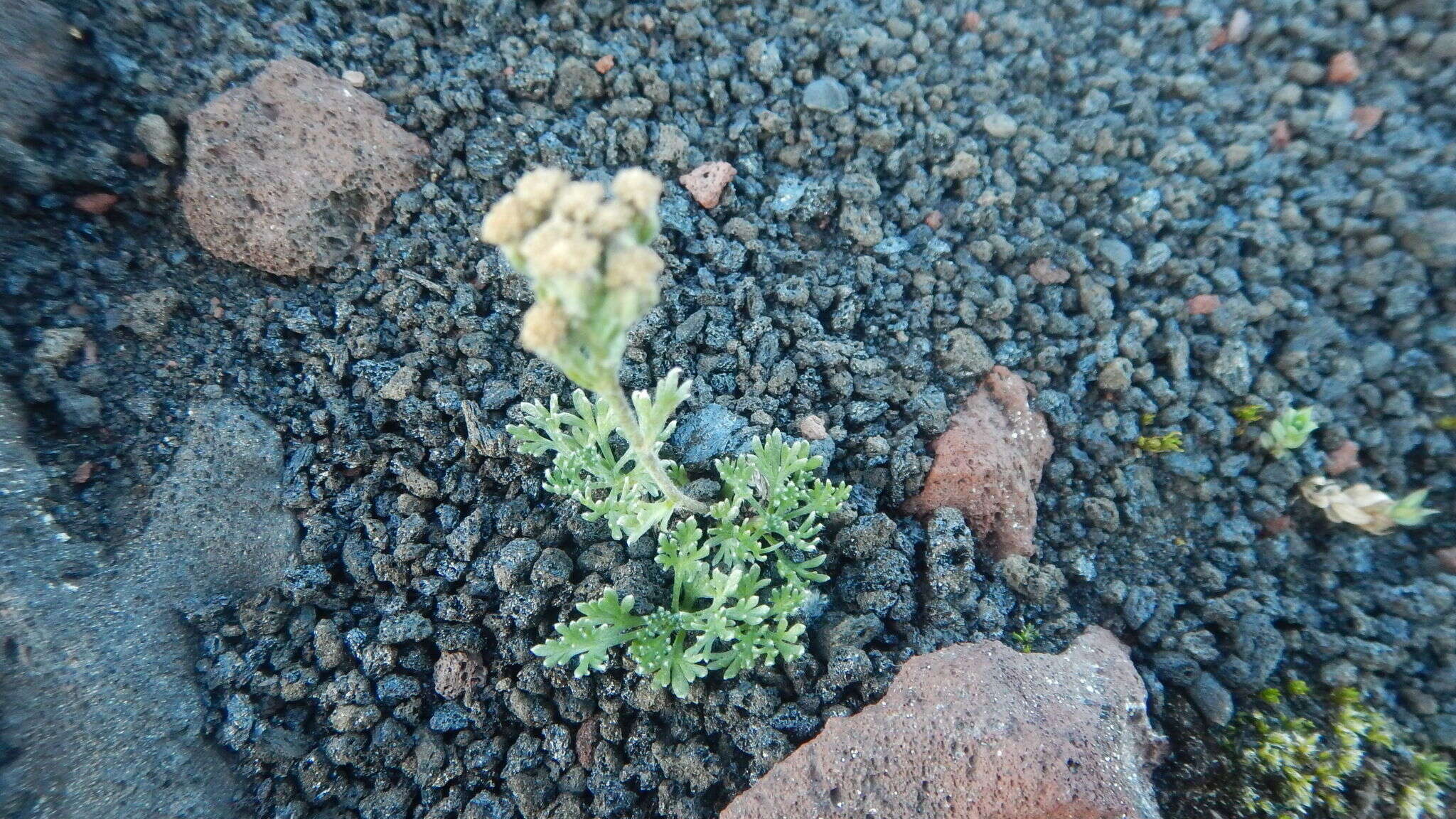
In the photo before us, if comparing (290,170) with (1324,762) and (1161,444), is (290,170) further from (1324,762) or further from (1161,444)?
(1324,762)

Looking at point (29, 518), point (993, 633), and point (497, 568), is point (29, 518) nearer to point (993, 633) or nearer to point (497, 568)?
point (497, 568)

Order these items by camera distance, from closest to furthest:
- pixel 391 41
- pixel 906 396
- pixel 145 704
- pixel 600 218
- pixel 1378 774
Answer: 1. pixel 600 218
2. pixel 145 704
3. pixel 1378 774
4. pixel 906 396
5. pixel 391 41

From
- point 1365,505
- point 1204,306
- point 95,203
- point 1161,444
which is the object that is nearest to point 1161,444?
point 1161,444

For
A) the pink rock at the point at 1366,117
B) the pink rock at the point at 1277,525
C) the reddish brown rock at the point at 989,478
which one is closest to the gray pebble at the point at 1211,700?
the reddish brown rock at the point at 989,478

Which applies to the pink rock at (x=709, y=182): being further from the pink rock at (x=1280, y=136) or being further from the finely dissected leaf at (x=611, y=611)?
the pink rock at (x=1280, y=136)

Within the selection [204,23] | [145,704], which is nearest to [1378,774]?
[145,704]
